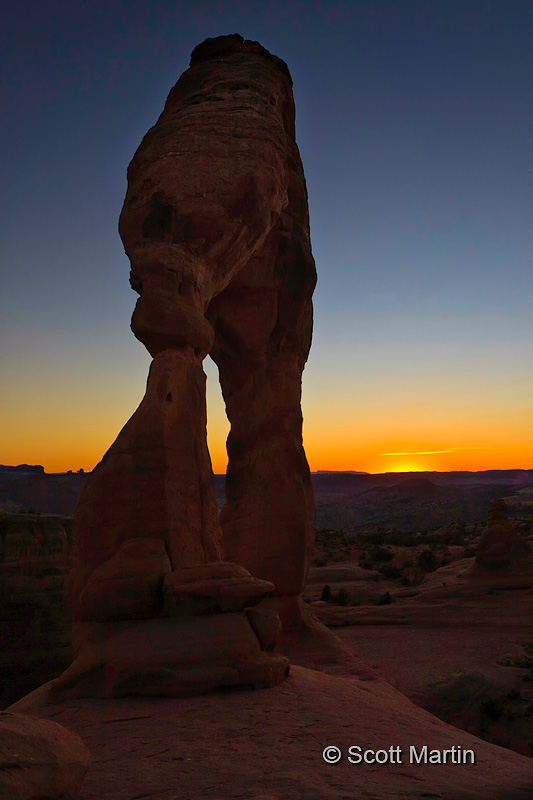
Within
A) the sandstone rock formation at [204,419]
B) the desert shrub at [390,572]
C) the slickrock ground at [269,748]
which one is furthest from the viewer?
the desert shrub at [390,572]

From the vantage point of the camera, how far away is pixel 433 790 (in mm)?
3619

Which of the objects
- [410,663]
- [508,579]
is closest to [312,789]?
[410,663]

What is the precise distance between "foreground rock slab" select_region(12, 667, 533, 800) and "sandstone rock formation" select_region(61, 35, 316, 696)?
1.43ft

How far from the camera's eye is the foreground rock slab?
3514 millimetres

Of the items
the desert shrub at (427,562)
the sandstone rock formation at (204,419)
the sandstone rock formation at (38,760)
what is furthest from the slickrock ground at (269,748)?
the desert shrub at (427,562)

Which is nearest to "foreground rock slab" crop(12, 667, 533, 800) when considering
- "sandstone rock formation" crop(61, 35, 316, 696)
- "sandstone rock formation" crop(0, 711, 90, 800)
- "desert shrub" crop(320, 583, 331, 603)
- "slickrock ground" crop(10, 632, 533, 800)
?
"slickrock ground" crop(10, 632, 533, 800)

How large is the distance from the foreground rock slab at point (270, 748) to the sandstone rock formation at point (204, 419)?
437 mm

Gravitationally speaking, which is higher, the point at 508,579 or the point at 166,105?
the point at 166,105

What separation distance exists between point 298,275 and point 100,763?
1033 cm

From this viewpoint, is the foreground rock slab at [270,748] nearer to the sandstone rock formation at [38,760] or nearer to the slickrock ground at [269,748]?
the slickrock ground at [269,748]

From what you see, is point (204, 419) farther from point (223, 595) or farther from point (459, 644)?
point (459, 644)

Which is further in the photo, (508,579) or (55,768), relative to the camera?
(508,579)

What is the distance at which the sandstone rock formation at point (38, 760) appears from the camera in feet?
7.68

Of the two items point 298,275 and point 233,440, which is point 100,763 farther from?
point 298,275
